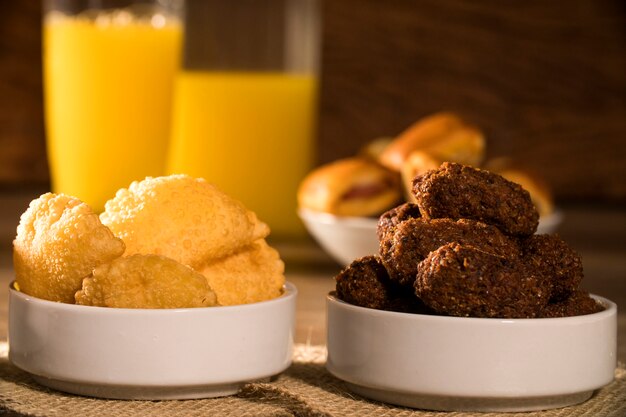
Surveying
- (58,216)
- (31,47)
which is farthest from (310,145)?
(58,216)

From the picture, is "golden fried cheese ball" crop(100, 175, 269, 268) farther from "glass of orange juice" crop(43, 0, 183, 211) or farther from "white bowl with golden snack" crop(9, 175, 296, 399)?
"glass of orange juice" crop(43, 0, 183, 211)

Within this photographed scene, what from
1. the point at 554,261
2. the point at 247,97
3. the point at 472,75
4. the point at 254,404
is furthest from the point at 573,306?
the point at 472,75

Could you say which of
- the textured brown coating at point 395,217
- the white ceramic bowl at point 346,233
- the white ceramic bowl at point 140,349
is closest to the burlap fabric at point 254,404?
the white ceramic bowl at point 140,349

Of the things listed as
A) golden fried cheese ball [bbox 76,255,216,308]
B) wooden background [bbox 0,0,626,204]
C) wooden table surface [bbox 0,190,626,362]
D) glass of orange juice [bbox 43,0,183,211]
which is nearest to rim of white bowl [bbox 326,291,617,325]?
golden fried cheese ball [bbox 76,255,216,308]

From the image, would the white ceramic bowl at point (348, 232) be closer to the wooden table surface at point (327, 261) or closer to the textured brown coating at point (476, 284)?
the wooden table surface at point (327, 261)

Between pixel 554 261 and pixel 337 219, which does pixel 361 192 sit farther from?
pixel 554 261
